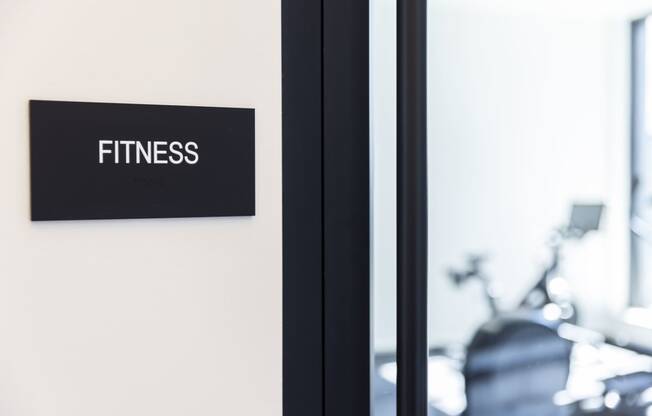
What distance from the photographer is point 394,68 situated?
2.29 feet

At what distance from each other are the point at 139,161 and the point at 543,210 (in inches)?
20.1

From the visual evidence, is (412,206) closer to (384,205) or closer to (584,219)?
(384,205)

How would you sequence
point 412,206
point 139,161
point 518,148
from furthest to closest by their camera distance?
point 518,148 → point 412,206 → point 139,161

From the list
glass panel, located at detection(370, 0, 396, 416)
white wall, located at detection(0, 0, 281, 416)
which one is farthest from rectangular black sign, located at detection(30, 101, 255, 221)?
glass panel, located at detection(370, 0, 396, 416)

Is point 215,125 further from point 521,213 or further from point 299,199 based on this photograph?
point 521,213

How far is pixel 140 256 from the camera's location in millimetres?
564

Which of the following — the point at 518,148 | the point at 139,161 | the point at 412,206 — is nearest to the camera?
the point at 139,161

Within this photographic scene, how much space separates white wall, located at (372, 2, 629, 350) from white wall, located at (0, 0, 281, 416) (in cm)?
16

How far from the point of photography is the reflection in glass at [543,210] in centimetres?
75

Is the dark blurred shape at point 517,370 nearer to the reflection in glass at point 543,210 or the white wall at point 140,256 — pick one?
the reflection in glass at point 543,210

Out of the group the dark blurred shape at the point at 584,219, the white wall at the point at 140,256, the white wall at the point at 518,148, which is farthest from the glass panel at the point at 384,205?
the dark blurred shape at the point at 584,219

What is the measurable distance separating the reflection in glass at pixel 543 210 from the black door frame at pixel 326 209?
0.11 metres

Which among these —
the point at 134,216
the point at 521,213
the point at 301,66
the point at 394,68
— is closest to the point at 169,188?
the point at 134,216

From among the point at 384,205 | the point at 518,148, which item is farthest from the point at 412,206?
the point at 518,148
